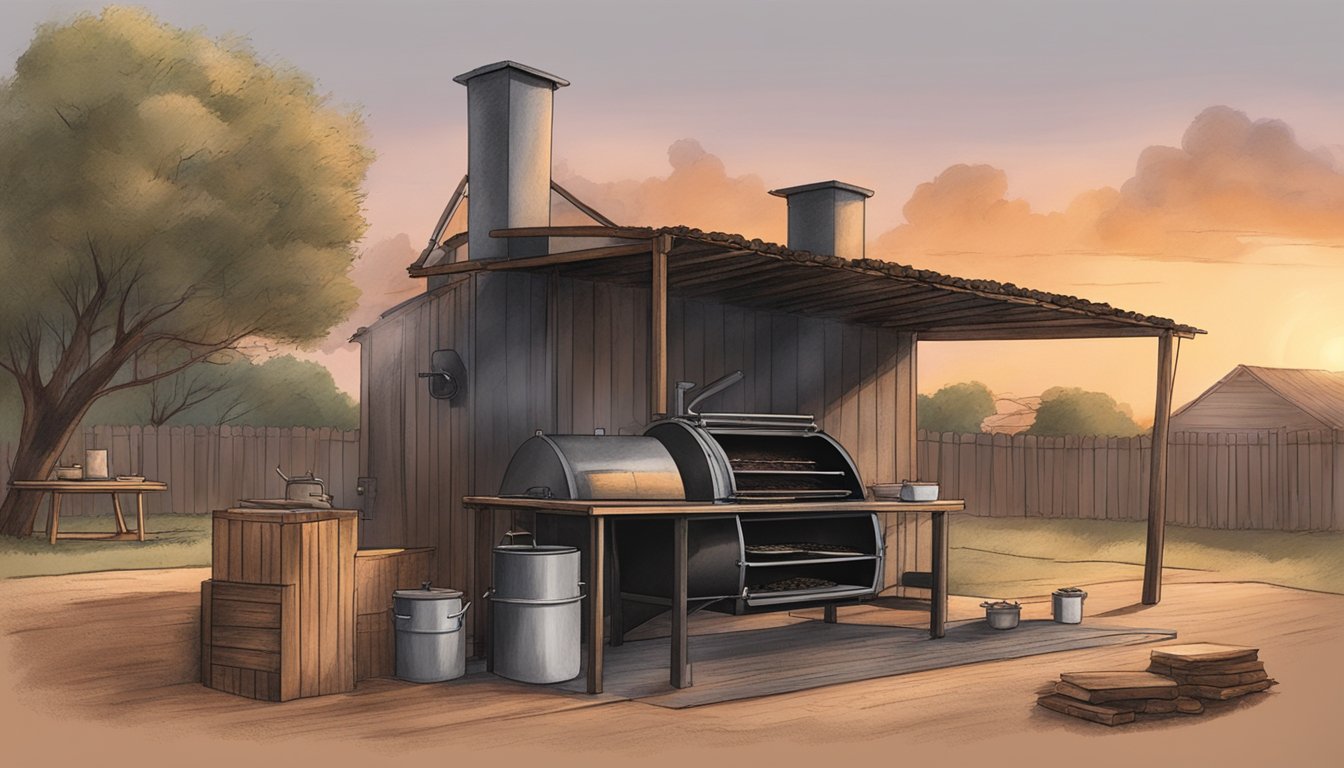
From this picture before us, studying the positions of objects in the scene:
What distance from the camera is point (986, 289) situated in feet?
32.1

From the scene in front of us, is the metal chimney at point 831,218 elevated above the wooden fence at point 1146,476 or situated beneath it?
elevated above

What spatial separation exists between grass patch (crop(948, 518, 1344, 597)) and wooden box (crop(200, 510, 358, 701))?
7.68 m

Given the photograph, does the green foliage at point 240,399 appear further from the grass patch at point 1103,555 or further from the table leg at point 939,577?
the table leg at point 939,577

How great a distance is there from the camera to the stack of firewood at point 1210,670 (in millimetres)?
7363

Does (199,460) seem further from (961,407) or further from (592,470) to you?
(961,407)

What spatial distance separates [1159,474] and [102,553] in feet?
37.6

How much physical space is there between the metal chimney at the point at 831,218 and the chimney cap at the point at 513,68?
137 inches

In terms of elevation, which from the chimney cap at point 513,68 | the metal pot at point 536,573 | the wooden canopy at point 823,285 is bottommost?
the metal pot at point 536,573

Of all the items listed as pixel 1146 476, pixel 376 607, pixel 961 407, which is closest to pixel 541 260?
pixel 376 607

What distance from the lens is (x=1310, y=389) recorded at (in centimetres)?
2262

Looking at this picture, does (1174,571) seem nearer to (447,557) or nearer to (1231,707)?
(1231,707)

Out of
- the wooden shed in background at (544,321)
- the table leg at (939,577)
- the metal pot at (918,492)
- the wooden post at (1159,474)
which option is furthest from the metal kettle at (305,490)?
the wooden post at (1159,474)

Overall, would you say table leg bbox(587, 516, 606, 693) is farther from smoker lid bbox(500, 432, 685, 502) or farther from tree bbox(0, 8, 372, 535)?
tree bbox(0, 8, 372, 535)

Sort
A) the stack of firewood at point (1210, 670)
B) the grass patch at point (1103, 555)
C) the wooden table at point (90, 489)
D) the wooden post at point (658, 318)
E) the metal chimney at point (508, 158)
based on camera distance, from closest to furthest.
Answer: the stack of firewood at point (1210, 670), the wooden post at point (658, 318), the metal chimney at point (508, 158), the grass patch at point (1103, 555), the wooden table at point (90, 489)
